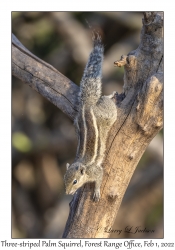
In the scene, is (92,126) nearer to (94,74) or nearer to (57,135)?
(94,74)

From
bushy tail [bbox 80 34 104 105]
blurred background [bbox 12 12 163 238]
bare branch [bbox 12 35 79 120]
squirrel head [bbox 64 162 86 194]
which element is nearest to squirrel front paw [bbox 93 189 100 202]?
squirrel head [bbox 64 162 86 194]

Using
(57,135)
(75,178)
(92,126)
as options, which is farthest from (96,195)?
(57,135)

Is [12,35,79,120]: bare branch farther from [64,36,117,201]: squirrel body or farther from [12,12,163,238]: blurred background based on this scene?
[12,12,163,238]: blurred background

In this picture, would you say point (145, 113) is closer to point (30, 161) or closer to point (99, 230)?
point (99, 230)

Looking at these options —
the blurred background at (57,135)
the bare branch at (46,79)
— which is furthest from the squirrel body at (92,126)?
the blurred background at (57,135)

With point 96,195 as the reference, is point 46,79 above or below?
above

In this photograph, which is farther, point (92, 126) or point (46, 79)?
point (46, 79)

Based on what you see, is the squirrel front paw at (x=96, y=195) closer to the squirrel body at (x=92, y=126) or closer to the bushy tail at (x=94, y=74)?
the squirrel body at (x=92, y=126)
